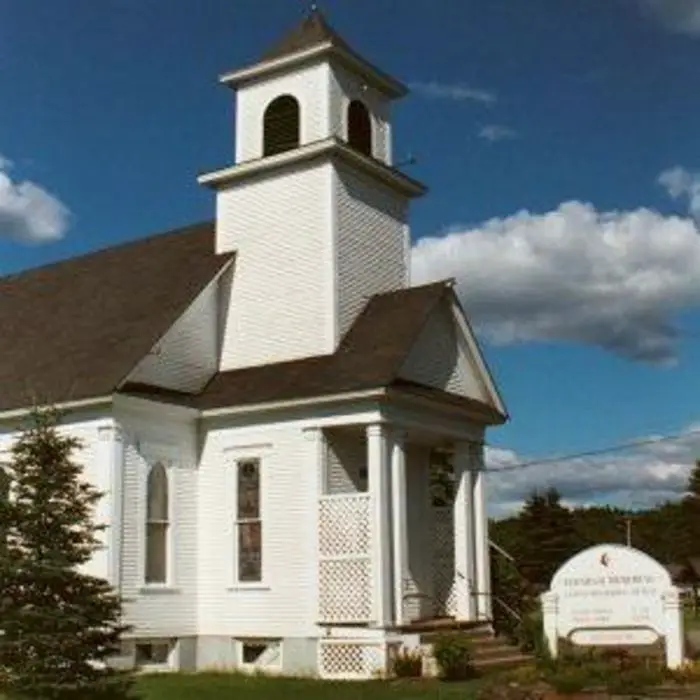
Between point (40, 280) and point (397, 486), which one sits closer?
point (397, 486)

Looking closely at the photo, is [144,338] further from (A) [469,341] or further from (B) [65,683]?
(B) [65,683]

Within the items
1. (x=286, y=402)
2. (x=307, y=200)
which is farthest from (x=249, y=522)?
(x=307, y=200)

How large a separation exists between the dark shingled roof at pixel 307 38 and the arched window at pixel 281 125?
105 cm

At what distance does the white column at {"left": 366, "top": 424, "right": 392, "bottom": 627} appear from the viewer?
1983 cm

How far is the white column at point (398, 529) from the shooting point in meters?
20.2

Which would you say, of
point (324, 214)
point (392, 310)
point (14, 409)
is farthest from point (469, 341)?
point (14, 409)

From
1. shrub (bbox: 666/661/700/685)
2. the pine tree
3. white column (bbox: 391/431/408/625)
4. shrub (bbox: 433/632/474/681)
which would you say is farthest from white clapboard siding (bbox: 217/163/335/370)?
the pine tree

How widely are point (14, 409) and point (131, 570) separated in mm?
4033

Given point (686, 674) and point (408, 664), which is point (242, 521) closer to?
point (408, 664)

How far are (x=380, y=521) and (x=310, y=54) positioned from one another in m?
10.5

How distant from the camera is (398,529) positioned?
803 inches

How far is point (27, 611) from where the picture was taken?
14.0 meters

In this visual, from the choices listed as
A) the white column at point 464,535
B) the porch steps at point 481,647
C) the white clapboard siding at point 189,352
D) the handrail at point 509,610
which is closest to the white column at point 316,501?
the porch steps at point 481,647

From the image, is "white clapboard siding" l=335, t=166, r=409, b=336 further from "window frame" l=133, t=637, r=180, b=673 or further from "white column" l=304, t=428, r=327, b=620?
"window frame" l=133, t=637, r=180, b=673
